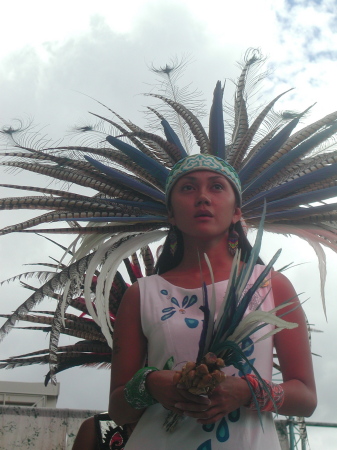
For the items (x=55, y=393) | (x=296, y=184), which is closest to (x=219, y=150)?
(x=296, y=184)

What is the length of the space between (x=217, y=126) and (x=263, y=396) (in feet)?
7.22

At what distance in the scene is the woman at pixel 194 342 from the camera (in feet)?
7.58

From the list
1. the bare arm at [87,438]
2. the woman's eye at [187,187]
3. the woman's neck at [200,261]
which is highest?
the woman's eye at [187,187]

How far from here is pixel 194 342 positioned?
2.54 meters

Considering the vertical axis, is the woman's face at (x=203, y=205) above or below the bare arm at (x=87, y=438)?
above

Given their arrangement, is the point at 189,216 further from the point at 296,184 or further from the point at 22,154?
the point at 22,154

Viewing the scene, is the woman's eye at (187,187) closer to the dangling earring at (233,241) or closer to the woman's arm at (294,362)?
the dangling earring at (233,241)

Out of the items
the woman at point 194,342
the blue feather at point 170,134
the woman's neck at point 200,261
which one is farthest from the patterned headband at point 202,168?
the blue feather at point 170,134

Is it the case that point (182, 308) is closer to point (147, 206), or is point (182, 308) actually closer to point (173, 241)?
point (173, 241)

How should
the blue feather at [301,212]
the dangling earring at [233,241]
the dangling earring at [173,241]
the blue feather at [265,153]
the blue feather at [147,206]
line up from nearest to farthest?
the dangling earring at [233,241]
the dangling earring at [173,241]
the blue feather at [301,212]
the blue feather at [147,206]
the blue feather at [265,153]

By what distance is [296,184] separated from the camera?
3.68 meters

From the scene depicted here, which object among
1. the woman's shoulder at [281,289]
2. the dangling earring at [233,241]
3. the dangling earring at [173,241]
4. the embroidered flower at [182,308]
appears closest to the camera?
the embroidered flower at [182,308]

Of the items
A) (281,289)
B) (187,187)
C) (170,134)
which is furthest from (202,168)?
(170,134)

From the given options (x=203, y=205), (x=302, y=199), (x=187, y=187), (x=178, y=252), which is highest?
(x=302, y=199)
